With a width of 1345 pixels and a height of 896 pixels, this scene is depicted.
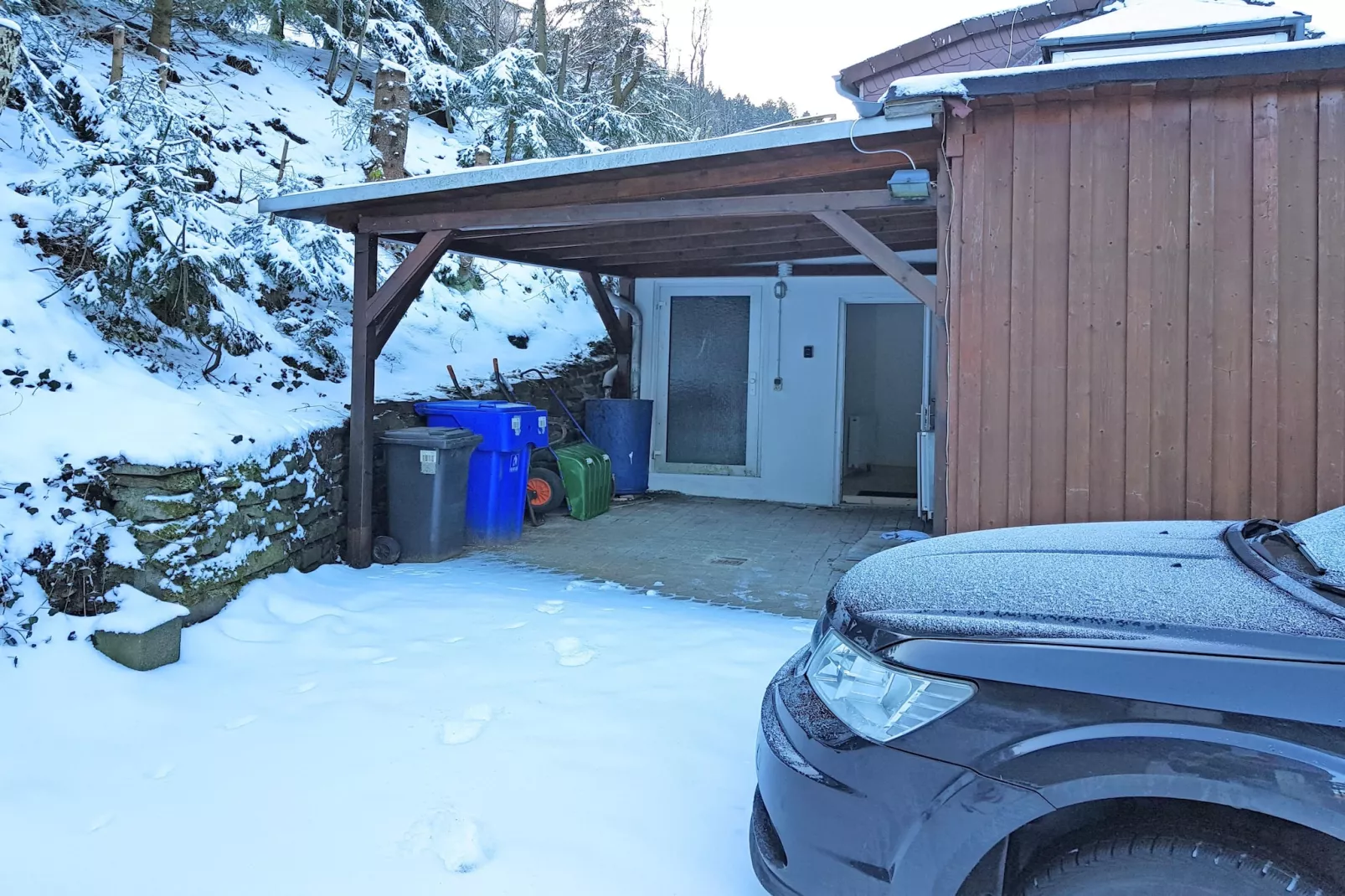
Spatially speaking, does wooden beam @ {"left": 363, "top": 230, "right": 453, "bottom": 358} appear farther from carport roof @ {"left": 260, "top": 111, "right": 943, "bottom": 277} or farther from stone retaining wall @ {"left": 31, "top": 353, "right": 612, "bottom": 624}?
stone retaining wall @ {"left": 31, "top": 353, "right": 612, "bottom": 624}

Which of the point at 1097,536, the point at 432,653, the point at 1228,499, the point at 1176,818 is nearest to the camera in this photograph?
the point at 1176,818

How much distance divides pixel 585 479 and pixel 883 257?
388 centimetres

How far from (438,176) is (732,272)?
4207 mm

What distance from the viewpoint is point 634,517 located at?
7633 millimetres

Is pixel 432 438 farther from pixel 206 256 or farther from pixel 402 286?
pixel 206 256

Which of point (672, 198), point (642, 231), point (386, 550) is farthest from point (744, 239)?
point (386, 550)

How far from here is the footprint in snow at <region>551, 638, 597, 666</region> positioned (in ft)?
12.4

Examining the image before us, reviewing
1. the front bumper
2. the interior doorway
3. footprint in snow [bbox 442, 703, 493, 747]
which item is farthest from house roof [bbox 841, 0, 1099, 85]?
the front bumper

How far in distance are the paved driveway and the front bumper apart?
254 cm

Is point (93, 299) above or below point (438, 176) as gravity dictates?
below

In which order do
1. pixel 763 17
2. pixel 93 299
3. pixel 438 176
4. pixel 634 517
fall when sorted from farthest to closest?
pixel 763 17 < pixel 634 517 < pixel 93 299 < pixel 438 176

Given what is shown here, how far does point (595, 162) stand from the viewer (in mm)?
4574

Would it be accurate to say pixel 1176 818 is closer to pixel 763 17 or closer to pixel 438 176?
pixel 438 176

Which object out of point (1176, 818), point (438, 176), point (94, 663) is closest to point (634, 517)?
point (438, 176)
